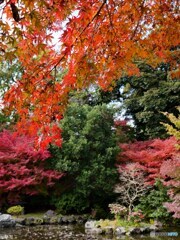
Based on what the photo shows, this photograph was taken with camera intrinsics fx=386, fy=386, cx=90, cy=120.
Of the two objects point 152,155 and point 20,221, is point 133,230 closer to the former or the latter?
point 152,155

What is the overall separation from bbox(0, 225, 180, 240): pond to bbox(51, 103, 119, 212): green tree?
6.85ft

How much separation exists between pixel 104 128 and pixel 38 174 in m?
2.70

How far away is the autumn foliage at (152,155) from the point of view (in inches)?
459

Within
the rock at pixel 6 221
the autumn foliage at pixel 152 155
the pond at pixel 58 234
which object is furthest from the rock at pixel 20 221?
the autumn foliage at pixel 152 155

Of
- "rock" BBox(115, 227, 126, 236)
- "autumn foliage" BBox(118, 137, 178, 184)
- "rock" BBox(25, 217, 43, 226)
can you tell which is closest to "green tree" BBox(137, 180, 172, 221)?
"autumn foliage" BBox(118, 137, 178, 184)

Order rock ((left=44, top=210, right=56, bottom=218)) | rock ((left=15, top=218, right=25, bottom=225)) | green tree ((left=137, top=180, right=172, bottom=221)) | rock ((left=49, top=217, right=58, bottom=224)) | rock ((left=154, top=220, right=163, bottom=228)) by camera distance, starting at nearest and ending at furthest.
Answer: rock ((left=154, top=220, right=163, bottom=228))
green tree ((left=137, top=180, right=172, bottom=221))
rock ((left=15, top=218, right=25, bottom=225))
rock ((left=49, top=217, right=58, bottom=224))
rock ((left=44, top=210, right=56, bottom=218))

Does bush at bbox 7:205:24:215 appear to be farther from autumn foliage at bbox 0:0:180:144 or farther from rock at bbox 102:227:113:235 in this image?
autumn foliage at bbox 0:0:180:144

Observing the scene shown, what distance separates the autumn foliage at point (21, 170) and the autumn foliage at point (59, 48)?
27.6ft

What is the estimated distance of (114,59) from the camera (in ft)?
12.5

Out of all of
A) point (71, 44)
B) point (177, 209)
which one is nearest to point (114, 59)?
point (71, 44)

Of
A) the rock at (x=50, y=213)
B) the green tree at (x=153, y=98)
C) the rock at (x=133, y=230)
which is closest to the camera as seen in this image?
the rock at (x=133, y=230)

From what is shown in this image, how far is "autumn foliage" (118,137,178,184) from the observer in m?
11.7

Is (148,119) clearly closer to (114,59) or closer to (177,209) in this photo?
(177,209)

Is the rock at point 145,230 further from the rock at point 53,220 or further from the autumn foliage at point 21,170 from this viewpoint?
the autumn foliage at point 21,170
